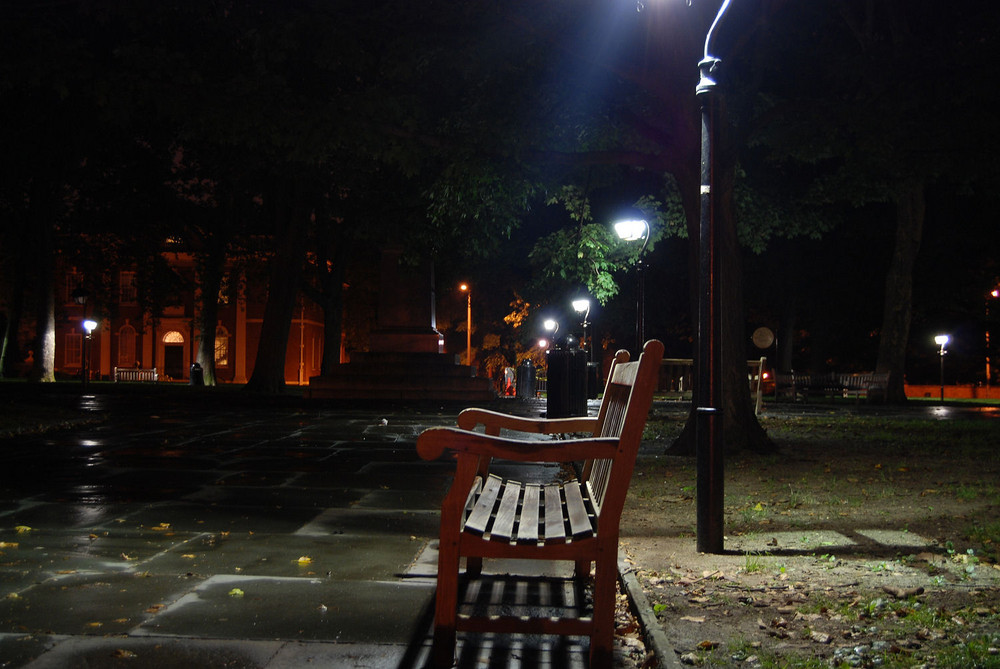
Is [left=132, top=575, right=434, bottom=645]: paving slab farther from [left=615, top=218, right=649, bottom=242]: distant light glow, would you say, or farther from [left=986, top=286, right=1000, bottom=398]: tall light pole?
[left=986, top=286, right=1000, bottom=398]: tall light pole

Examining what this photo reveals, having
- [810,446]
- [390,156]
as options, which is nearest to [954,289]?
[810,446]

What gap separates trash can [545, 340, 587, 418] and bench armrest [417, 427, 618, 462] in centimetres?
1015

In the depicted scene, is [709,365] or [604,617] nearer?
[604,617]

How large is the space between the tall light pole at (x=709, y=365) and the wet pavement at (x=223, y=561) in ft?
5.43

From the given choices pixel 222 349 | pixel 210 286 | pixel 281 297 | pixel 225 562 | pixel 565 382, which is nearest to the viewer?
pixel 225 562

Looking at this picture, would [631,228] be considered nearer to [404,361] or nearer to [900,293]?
[404,361]

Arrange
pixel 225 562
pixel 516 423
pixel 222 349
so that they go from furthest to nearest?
pixel 222 349
pixel 225 562
pixel 516 423

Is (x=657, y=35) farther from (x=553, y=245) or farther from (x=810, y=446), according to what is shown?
(x=553, y=245)

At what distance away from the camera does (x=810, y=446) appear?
12.2m

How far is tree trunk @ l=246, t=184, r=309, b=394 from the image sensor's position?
29.7 meters

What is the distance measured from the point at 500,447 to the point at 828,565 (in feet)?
8.49

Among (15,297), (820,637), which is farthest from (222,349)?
(820,637)

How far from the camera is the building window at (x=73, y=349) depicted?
62562 mm

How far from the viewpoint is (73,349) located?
63.1m
